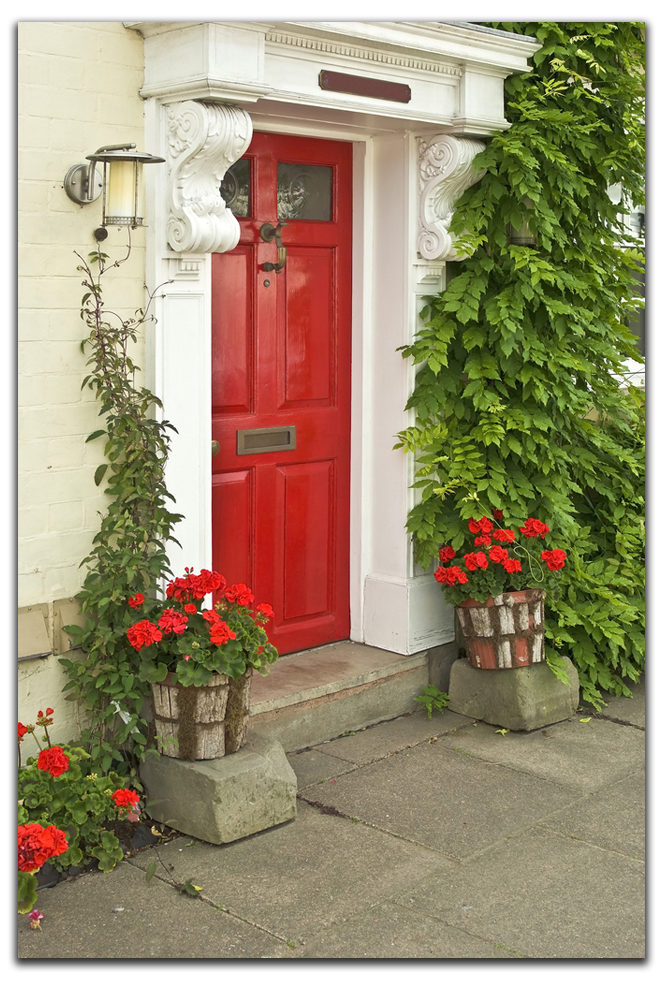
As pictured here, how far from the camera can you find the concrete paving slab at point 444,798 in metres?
4.23

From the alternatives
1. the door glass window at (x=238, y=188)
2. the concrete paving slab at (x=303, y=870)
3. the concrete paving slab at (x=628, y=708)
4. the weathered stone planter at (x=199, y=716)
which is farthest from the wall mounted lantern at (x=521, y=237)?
the concrete paving slab at (x=303, y=870)

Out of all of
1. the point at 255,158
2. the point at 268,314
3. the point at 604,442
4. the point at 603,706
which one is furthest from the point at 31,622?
the point at 604,442

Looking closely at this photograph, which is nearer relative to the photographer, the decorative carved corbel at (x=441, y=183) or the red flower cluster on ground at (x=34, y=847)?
the red flower cluster on ground at (x=34, y=847)

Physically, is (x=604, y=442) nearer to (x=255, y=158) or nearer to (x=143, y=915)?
(x=255, y=158)

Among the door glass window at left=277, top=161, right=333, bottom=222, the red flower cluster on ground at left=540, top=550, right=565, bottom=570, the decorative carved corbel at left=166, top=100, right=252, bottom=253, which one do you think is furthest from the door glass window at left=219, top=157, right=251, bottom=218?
the red flower cluster on ground at left=540, top=550, right=565, bottom=570

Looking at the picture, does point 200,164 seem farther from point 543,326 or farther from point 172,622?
point 543,326

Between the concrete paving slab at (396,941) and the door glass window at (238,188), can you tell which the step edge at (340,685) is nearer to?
the concrete paving slab at (396,941)

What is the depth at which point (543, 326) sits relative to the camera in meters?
5.51

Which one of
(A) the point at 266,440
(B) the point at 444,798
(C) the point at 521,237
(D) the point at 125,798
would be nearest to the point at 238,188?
(A) the point at 266,440

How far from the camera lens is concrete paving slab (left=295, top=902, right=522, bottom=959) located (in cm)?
340

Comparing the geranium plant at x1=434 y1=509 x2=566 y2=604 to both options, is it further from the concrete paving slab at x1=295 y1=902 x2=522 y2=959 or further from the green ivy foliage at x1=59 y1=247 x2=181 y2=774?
A: the concrete paving slab at x1=295 y1=902 x2=522 y2=959

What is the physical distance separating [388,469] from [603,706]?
1.62 metres

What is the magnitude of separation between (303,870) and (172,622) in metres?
0.99

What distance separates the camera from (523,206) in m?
5.29
